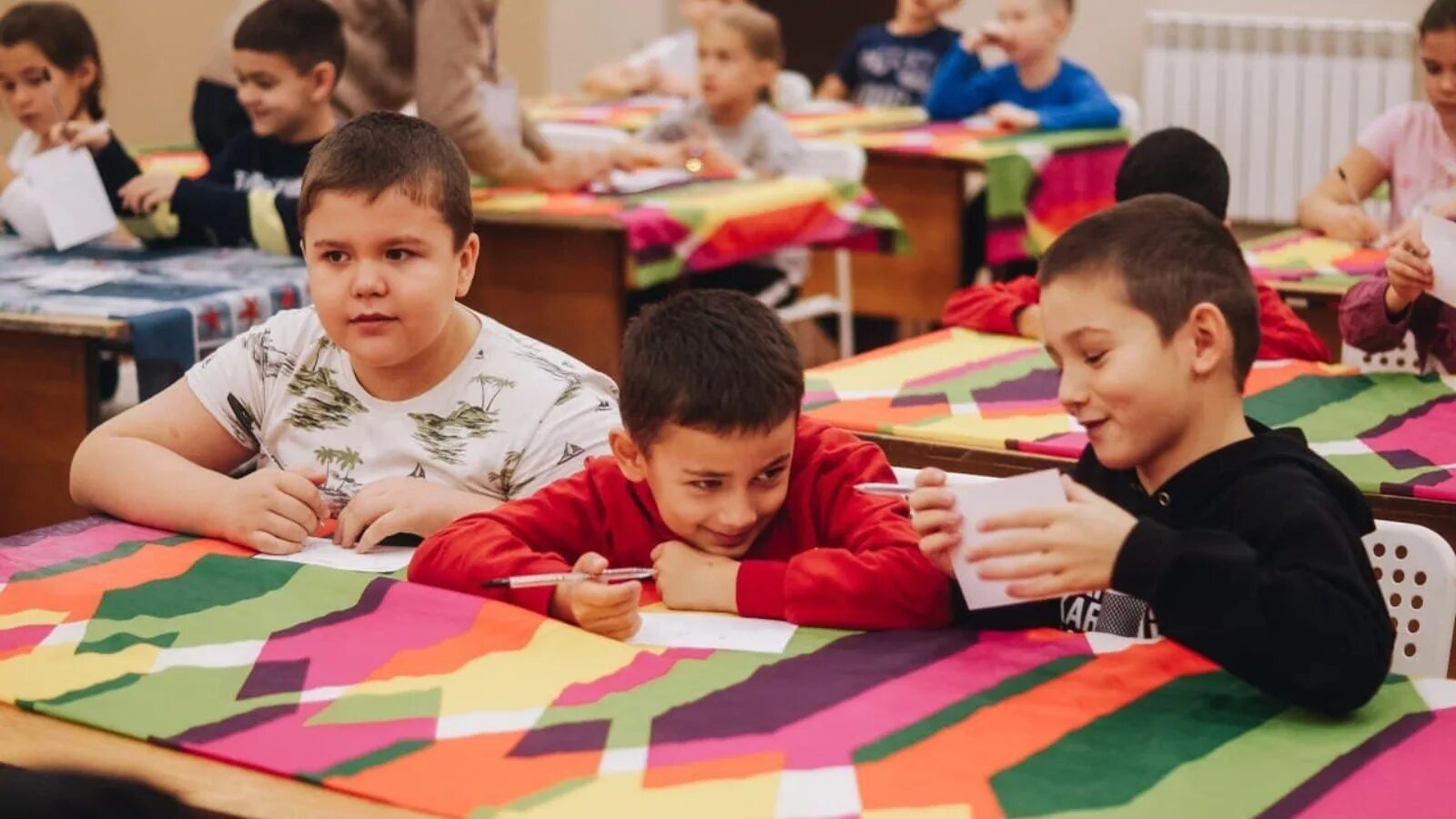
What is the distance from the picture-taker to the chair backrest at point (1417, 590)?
1631 millimetres

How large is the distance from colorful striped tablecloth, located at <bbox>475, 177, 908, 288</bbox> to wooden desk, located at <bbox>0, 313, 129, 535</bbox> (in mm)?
1024

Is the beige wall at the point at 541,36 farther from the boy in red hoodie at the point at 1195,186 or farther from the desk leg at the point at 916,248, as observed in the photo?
the boy in red hoodie at the point at 1195,186

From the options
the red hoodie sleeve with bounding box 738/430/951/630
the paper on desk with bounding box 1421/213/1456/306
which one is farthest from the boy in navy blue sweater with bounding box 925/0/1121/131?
the red hoodie sleeve with bounding box 738/430/951/630

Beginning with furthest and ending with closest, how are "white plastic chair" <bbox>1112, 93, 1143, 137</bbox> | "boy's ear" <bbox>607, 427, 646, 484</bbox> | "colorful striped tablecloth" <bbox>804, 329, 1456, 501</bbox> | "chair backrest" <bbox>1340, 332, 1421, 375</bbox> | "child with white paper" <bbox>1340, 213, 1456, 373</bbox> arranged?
1. "white plastic chair" <bbox>1112, 93, 1143, 137</bbox>
2. "chair backrest" <bbox>1340, 332, 1421, 375</bbox>
3. "child with white paper" <bbox>1340, 213, 1456, 373</bbox>
4. "colorful striped tablecloth" <bbox>804, 329, 1456, 501</bbox>
5. "boy's ear" <bbox>607, 427, 646, 484</bbox>

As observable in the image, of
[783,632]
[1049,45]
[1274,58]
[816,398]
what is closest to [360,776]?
[783,632]

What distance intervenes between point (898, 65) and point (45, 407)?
4058 millimetres

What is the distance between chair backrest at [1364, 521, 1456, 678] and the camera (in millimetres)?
1631

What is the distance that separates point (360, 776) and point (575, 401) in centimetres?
80

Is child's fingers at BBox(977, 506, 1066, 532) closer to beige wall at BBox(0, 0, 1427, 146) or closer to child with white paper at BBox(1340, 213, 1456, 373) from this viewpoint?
child with white paper at BBox(1340, 213, 1456, 373)

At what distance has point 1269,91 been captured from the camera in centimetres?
713

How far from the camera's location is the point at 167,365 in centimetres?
271

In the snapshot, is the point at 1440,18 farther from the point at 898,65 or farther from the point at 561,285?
the point at 898,65

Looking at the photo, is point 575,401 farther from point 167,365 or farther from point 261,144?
point 261,144

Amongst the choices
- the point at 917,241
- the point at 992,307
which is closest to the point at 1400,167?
the point at 992,307
